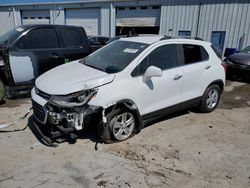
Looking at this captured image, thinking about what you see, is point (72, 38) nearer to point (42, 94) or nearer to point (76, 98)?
point (42, 94)

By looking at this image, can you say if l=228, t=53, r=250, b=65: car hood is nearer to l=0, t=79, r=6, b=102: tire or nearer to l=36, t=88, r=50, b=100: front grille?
l=36, t=88, r=50, b=100: front grille

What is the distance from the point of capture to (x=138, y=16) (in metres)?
18.7

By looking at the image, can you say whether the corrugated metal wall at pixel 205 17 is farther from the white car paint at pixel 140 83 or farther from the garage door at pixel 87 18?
the white car paint at pixel 140 83

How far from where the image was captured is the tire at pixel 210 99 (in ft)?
16.7

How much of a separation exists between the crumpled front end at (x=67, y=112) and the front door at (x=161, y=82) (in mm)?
882

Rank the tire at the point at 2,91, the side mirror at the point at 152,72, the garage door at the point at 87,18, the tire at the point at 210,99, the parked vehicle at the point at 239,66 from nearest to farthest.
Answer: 1. the side mirror at the point at 152,72
2. the tire at the point at 210,99
3. the tire at the point at 2,91
4. the parked vehicle at the point at 239,66
5. the garage door at the point at 87,18

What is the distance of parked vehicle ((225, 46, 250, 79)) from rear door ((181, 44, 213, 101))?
13.8 ft

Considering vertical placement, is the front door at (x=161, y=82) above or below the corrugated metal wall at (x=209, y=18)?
below

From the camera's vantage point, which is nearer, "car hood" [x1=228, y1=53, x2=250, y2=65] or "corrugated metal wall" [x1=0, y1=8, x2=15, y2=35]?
"car hood" [x1=228, y1=53, x2=250, y2=65]

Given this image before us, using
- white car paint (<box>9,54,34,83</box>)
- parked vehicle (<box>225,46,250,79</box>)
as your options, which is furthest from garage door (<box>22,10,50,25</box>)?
white car paint (<box>9,54,34,83</box>)

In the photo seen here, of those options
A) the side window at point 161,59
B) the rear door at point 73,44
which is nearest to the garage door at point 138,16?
the rear door at point 73,44

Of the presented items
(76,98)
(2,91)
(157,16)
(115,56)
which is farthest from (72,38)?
(157,16)

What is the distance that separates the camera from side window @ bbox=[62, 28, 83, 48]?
6.09 meters

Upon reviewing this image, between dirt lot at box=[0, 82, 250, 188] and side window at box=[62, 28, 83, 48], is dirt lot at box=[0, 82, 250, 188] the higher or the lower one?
the lower one
